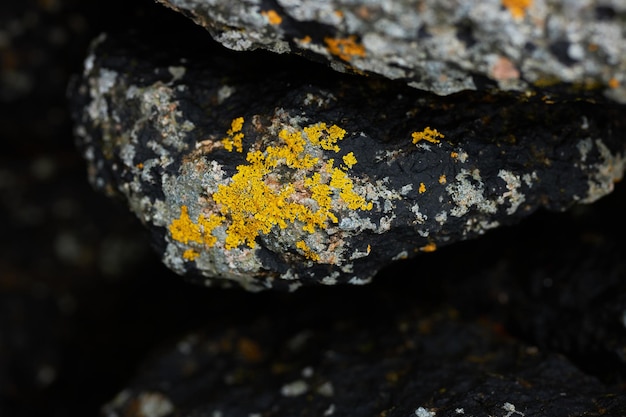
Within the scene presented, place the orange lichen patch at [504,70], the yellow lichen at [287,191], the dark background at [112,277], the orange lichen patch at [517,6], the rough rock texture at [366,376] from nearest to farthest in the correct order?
the orange lichen patch at [517,6], the orange lichen patch at [504,70], the yellow lichen at [287,191], the rough rock texture at [366,376], the dark background at [112,277]

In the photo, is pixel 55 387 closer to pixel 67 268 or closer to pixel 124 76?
pixel 67 268

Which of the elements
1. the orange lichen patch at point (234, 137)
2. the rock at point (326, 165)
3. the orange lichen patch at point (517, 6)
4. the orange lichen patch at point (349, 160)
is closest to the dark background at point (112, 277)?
the rock at point (326, 165)

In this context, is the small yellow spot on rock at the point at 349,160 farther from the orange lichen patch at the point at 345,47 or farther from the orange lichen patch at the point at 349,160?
the orange lichen patch at the point at 345,47

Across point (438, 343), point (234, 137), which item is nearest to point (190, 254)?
point (234, 137)

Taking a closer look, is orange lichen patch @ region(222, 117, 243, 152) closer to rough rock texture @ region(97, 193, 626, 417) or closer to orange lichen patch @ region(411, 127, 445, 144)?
orange lichen patch @ region(411, 127, 445, 144)

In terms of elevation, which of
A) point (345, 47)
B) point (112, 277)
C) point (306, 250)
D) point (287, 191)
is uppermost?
point (345, 47)

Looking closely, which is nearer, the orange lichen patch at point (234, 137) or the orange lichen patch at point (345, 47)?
the orange lichen patch at point (345, 47)

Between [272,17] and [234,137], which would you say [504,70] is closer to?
[272,17]
